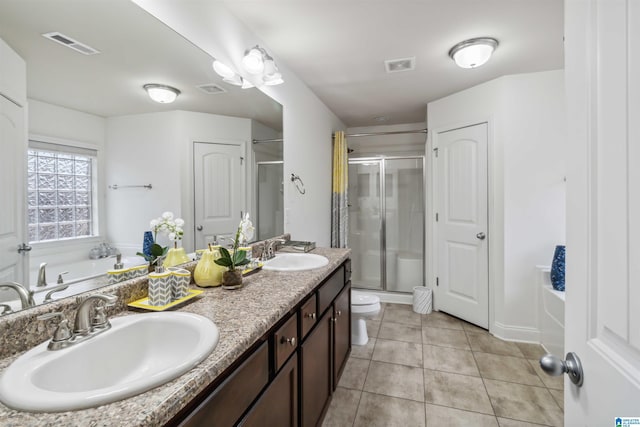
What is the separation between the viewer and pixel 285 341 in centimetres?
109

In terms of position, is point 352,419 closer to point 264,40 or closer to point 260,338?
point 260,338

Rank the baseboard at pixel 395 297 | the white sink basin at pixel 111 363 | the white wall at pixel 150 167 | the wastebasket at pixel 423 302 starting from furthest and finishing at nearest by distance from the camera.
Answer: the baseboard at pixel 395 297, the wastebasket at pixel 423 302, the white wall at pixel 150 167, the white sink basin at pixel 111 363

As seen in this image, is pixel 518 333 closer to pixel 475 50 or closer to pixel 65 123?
pixel 475 50

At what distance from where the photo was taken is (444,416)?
5.56ft

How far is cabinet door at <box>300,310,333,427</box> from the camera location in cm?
128

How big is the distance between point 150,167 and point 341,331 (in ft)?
4.93

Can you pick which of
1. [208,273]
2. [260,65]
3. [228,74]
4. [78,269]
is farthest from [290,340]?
[260,65]

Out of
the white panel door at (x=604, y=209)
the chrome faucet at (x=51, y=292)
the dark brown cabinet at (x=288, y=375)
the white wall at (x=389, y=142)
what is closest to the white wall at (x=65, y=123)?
the chrome faucet at (x=51, y=292)

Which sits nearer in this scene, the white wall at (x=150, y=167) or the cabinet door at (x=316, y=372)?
the white wall at (x=150, y=167)

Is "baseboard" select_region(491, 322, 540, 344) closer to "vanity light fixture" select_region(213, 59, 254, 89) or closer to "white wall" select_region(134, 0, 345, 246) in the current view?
"white wall" select_region(134, 0, 345, 246)

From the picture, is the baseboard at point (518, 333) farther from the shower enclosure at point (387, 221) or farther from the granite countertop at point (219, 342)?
the granite countertop at point (219, 342)

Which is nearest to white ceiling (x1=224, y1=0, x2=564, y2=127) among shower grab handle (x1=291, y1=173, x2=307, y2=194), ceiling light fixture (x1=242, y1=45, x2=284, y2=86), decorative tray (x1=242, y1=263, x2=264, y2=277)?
ceiling light fixture (x1=242, y1=45, x2=284, y2=86)

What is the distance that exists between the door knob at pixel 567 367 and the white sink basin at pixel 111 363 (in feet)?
2.39

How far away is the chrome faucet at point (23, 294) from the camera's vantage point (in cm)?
81
